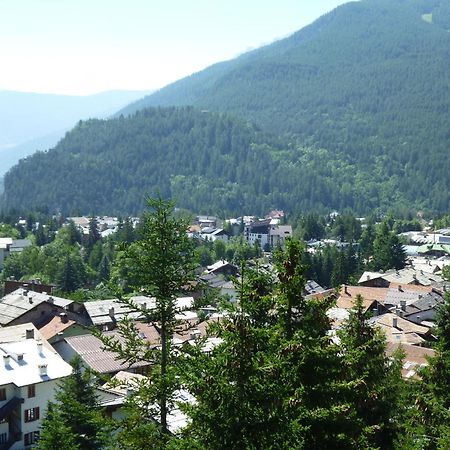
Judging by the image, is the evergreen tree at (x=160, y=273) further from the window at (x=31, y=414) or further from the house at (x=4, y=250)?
the house at (x=4, y=250)

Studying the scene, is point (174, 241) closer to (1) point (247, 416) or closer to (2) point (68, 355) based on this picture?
(1) point (247, 416)

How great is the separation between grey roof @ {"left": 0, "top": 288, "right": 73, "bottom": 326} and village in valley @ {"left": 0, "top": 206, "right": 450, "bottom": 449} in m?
0.10

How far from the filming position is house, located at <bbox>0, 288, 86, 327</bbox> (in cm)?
5536

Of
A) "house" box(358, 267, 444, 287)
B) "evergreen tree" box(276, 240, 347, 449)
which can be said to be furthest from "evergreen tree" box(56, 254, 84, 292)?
"evergreen tree" box(276, 240, 347, 449)

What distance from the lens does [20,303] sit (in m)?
57.9

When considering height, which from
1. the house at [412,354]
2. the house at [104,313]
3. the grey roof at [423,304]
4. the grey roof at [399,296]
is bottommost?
the grey roof at [399,296]

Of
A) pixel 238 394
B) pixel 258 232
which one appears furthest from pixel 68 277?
pixel 258 232

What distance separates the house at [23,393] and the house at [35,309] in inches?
713

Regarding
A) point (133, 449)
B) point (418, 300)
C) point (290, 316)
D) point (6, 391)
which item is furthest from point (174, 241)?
point (418, 300)

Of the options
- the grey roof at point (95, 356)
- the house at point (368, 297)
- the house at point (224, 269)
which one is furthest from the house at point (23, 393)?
the house at point (224, 269)

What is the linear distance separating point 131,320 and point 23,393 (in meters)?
23.8

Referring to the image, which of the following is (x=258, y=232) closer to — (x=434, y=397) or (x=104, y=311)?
(x=104, y=311)

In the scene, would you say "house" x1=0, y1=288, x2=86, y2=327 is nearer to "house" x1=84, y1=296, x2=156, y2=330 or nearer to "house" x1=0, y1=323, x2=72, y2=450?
"house" x1=84, y1=296, x2=156, y2=330

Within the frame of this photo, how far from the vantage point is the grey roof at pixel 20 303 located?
55.7 metres
